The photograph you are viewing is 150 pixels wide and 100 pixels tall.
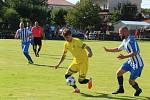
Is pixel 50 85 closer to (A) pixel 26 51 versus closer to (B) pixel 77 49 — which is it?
(B) pixel 77 49

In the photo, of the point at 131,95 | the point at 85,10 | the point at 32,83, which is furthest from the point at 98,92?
the point at 85,10

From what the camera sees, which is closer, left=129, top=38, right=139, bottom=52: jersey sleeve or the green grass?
left=129, top=38, right=139, bottom=52: jersey sleeve

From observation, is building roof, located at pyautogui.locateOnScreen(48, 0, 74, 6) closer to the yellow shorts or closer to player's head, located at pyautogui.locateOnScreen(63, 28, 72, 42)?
the yellow shorts

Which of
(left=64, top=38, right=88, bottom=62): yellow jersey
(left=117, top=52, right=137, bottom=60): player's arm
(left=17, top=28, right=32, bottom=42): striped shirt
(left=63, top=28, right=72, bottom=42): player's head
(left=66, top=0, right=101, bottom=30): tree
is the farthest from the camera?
(left=66, top=0, right=101, bottom=30): tree

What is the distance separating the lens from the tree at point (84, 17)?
81312 millimetres

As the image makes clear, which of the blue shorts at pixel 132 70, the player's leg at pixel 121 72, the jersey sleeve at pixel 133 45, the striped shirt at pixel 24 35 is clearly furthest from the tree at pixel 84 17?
the jersey sleeve at pixel 133 45

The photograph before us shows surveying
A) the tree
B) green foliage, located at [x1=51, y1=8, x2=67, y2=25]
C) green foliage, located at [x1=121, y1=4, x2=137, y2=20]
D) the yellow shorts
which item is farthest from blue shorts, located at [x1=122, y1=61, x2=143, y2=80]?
green foliage, located at [x1=121, y1=4, x2=137, y2=20]

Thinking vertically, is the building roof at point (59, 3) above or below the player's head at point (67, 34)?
below

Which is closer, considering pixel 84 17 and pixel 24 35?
pixel 24 35

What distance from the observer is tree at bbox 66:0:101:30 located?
8131 cm

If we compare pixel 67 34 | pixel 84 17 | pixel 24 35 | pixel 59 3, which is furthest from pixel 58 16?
pixel 67 34

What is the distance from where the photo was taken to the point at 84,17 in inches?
3204

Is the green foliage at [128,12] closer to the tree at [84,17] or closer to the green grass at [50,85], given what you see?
the tree at [84,17]

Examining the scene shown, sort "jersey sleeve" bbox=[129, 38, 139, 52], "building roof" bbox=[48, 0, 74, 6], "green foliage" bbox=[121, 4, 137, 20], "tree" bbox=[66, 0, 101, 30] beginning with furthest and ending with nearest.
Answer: "building roof" bbox=[48, 0, 74, 6], "green foliage" bbox=[121, 4, 137, 20], "tree" bbox=[66, 0, 101, 30], "jersey sleeve" bbox=[129, 38, 139, 52]
